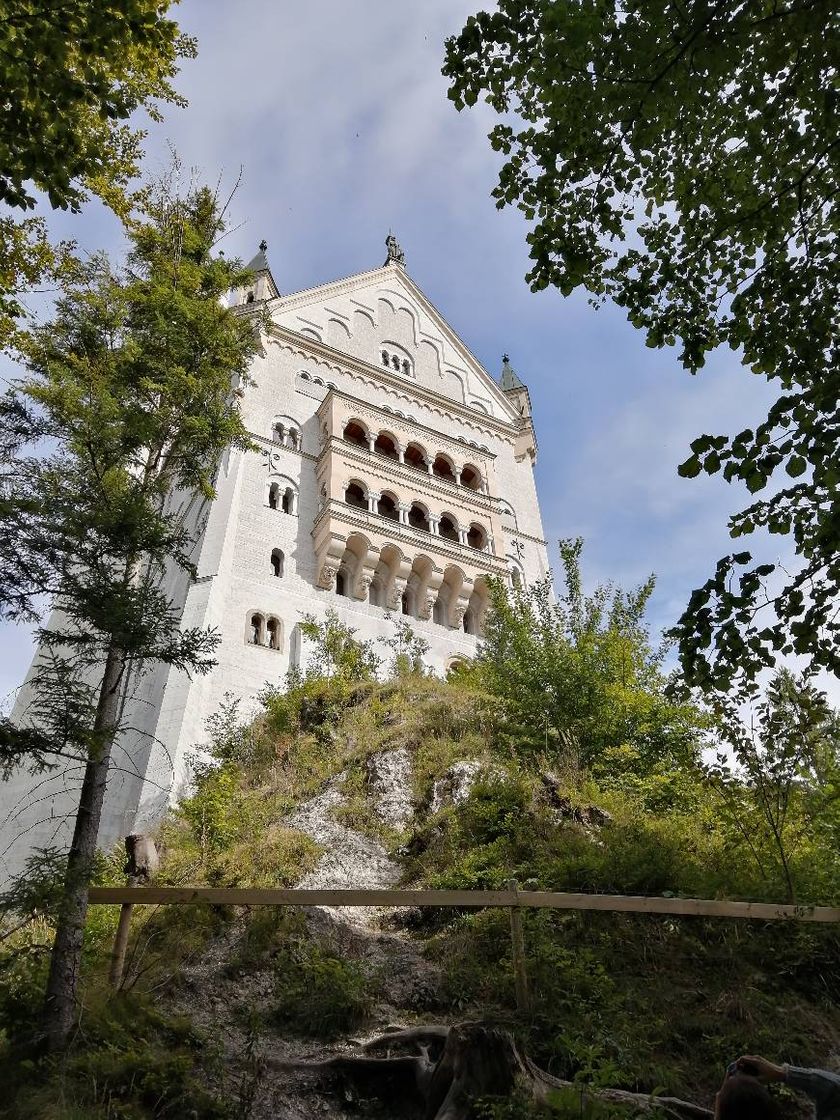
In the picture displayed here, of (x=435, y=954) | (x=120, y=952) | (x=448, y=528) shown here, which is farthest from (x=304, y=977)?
(x=448, y=528)

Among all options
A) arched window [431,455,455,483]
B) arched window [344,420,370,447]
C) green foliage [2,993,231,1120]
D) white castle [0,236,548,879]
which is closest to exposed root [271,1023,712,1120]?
green foliage [2,993,231,1120]

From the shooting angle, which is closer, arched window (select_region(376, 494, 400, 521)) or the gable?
arched window (select_region(376, 494, 400, 521))

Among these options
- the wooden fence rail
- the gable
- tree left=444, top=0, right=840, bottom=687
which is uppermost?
the gable

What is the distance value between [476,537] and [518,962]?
67.2 feet

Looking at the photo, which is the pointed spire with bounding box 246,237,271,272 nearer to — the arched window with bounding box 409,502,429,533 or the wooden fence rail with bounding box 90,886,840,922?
the arched window with bounding box 409,502,429,533

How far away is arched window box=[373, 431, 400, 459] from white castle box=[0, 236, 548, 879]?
5 centimetres

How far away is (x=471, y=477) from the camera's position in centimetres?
2844

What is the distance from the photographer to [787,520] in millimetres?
5375

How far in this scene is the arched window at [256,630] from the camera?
19.9 metres

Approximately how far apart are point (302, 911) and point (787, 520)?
7012 mm

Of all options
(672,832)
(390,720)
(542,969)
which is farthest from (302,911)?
(390,720)

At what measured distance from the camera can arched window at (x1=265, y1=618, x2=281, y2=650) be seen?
20.1 meters

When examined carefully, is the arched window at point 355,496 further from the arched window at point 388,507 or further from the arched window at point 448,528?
the arched window at point 448,528

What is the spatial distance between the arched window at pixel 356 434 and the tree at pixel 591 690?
10.2 m
